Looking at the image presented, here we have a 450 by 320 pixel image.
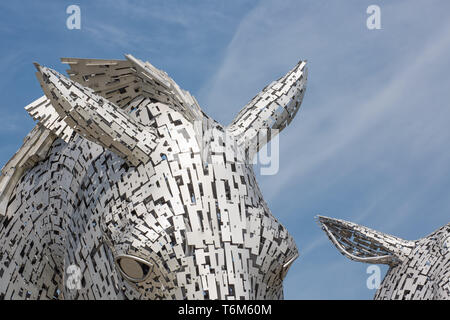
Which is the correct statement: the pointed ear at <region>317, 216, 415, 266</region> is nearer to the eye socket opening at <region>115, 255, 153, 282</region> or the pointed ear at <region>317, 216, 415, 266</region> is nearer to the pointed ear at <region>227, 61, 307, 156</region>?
the pointed ear at <region>227, 61, 307, 156</region>

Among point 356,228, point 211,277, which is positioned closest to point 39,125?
point 211,277

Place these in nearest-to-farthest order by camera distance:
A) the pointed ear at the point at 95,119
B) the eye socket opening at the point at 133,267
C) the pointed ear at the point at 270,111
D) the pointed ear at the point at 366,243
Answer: the eye socket opening at the point at 133,267 < the pointed ear at the point at 95,119 < the pointed ear at the point at 270,111 < the pointed ear at the point at 366,243

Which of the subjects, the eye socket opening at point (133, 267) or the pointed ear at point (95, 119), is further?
the pointed ear at point (95, 119)

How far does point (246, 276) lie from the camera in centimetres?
633

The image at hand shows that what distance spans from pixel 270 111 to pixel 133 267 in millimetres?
2170

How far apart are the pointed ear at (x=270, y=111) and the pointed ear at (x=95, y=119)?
2.87 feet

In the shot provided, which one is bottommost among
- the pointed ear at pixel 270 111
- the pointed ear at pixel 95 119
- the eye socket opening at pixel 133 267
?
the eye socket opening at pixel 133 267

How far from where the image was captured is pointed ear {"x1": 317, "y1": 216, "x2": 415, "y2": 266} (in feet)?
34.9

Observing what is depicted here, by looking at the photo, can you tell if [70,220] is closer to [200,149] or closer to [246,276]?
[200,149]

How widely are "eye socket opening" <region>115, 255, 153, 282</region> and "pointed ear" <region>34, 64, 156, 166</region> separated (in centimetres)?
88

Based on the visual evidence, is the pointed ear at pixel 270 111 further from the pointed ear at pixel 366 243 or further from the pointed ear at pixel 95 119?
the pointed ear at pixel 366 243

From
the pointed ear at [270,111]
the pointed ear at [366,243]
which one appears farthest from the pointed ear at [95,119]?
the pointed ear at [366,243]

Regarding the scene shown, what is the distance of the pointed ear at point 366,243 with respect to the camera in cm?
1062

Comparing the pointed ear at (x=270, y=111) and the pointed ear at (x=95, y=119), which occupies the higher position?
the pointed ear at (x=270, y=111)
